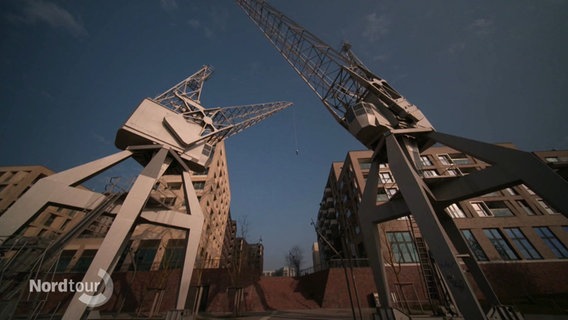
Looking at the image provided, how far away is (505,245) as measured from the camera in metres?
25.0

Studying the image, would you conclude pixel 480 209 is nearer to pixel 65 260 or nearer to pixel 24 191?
pixel 65 260

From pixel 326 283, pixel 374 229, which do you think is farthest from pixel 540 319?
pixel 326 283

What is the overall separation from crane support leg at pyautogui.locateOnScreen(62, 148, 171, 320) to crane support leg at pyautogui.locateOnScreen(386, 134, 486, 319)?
12.2m

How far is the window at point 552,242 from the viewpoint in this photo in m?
23.6

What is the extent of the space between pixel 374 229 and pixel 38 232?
149 ft

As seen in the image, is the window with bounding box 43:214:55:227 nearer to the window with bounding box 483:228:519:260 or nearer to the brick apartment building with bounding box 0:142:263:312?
the brick apartment building with bounding box 0:142:263:312

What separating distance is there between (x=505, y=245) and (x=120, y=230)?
3752 centimetres

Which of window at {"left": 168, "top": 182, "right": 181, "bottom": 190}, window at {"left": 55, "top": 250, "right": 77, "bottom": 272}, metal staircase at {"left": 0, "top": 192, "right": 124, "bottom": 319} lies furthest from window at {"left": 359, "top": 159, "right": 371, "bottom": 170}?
window at {"left": 55, "top": 250, "right": 77, "bottom": 272}

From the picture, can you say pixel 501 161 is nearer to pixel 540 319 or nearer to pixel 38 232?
pixel 540 319

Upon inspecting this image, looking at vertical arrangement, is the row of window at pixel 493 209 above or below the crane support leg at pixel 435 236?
above

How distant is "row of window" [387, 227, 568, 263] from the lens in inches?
934

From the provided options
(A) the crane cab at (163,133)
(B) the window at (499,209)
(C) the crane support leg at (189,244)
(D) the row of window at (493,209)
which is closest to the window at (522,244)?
(B) the window at (499,209)

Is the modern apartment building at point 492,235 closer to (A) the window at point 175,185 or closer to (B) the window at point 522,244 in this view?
(B) the window at point 522,244

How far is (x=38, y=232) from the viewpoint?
3061 cm
